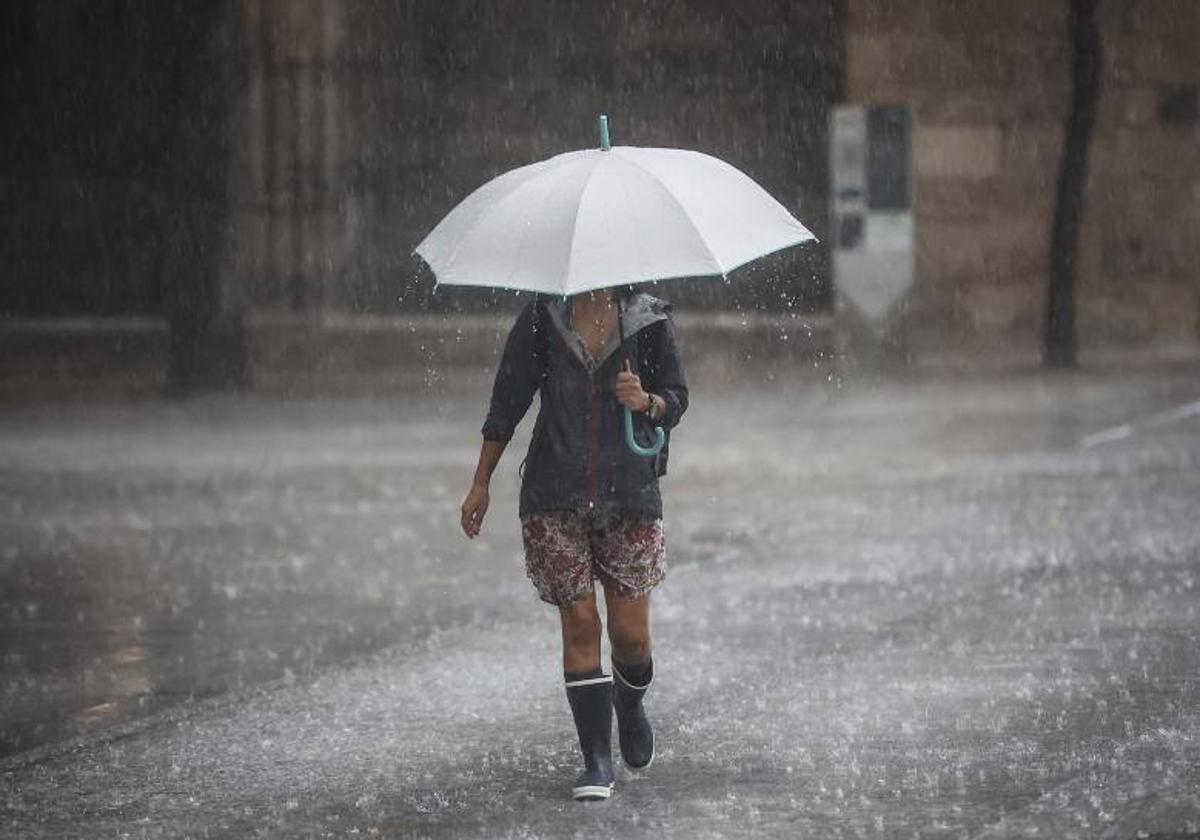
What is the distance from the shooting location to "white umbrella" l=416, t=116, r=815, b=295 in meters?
6.62

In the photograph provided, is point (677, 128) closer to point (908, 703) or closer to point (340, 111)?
point (340, 111)

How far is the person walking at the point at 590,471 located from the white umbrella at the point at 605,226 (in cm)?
24

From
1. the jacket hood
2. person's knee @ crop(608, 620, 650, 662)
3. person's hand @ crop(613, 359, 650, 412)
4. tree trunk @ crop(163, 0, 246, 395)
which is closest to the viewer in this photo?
person's hand @ crop(613, 359, 650, 412)

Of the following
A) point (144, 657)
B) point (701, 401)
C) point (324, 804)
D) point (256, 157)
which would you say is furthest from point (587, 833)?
point (256, 157)

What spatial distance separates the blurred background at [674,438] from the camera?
7449 mm

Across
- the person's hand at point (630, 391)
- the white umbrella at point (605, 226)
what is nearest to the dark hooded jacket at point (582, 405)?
the person's hand at point (630, 391)

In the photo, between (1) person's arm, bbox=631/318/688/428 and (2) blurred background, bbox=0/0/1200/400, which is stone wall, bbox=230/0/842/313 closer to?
(2) blurred background, bbox=0/0/1200/400

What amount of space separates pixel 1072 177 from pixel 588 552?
17.9 meters

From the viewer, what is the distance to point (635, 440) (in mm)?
6844

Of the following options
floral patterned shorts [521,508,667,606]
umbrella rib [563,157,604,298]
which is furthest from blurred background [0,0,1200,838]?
umbrella rib [563,157,604,298]

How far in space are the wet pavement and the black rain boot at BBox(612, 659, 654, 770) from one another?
0.09 m

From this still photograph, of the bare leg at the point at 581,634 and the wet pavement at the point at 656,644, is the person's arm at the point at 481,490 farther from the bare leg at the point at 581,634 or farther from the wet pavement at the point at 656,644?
the wet pavement at the point at 656,644

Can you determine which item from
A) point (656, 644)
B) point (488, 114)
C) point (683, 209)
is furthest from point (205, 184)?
point (683, 209)

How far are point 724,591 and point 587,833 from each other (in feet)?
14.1
